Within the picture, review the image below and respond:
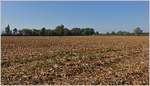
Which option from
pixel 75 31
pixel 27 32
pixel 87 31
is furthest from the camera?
pixel 87 31

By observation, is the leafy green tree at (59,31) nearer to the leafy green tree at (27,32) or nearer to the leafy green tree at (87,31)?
the leafy green tree at (27,32)

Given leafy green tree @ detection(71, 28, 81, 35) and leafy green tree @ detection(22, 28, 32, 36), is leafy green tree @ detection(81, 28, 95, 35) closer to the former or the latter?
leafy green tree @ detection(71, 28, 81, 35)

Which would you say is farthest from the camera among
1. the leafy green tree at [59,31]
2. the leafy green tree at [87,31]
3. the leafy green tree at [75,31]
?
the leafy green tree at [87,31]

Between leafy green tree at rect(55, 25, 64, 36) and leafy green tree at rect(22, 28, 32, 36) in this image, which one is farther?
leafy green tree at rect(55, 25, 64, 36)

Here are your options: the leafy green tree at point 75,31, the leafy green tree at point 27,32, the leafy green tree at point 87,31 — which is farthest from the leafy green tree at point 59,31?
Result: the leafy green tree at point 87,31

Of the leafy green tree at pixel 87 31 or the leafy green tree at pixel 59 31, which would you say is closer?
the leafy green tree at pixel 59 31

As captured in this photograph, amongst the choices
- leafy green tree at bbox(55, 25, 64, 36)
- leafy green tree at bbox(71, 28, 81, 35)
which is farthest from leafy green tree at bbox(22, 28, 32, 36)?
leafy green tree at bbox(71, 28, 81, 35)

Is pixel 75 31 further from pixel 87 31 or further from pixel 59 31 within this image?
pixel 59 31

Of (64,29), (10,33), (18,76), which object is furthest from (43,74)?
(64,29)

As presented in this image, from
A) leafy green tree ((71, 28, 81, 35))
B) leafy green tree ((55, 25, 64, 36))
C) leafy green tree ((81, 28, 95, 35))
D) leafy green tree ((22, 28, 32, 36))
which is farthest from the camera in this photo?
leafy green tree ((81, 28, 95, 35))

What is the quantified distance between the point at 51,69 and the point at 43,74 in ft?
2.98

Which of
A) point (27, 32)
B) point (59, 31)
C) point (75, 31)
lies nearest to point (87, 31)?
point (75, 31)

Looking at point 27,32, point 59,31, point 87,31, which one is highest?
point 59,31

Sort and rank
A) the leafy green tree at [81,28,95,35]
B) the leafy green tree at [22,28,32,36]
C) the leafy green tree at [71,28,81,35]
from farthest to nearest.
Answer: the leafy green tree at [81,28,95,35], the leafy green tree at [71,28,81,35], the leafy green tree at [22,28,32,36]
